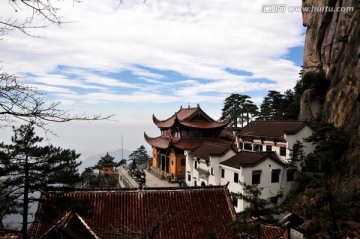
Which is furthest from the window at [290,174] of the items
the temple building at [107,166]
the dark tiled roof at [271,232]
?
the temple building at [107,166]

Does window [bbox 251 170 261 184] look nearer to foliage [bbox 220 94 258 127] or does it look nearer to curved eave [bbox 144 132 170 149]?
curved eave [bbox 144 132 170 149]

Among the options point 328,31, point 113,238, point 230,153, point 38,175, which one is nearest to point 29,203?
point 38,175

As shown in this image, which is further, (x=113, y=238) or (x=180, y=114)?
(x=180, y=114)

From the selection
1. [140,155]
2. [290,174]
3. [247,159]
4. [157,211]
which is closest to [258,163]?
[247,159]

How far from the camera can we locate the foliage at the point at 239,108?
56297 mm

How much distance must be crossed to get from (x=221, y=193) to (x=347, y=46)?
72.2 ft

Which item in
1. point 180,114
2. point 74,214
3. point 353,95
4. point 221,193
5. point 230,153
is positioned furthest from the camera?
point 180,114

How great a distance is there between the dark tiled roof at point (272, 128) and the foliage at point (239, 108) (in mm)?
21670

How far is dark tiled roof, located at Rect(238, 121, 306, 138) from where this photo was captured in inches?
1075

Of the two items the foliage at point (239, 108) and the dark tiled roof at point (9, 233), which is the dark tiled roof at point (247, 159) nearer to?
the dark tiled roof at point (9, 233)

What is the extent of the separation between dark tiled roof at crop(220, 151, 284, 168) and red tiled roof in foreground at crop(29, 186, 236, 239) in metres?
8.94

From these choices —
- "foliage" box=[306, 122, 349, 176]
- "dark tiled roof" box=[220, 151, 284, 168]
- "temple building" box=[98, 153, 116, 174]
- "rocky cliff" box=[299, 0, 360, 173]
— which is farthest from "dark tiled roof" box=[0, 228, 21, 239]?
"temple building" box=[98, 153, 116, 174]

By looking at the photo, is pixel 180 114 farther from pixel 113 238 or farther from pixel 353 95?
pixel 113 238

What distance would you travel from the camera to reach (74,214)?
12.3 meters
